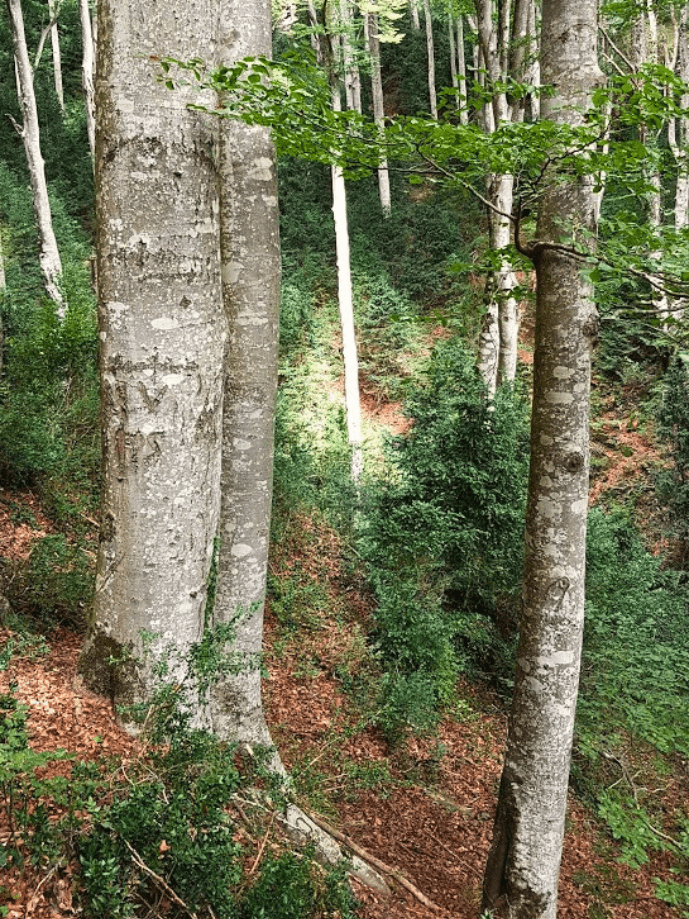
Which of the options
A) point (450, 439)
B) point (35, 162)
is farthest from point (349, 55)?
point (450, 439)

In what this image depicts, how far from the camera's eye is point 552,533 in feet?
11.9

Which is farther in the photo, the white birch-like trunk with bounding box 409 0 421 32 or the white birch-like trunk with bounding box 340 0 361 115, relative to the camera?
the white birch-like trunk with bounding box 409 0 421 32

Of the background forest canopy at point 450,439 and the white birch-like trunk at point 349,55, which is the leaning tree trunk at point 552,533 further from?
the white birch-like trunk at point 349,55

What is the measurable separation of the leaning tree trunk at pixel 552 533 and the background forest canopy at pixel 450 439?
0.42ft

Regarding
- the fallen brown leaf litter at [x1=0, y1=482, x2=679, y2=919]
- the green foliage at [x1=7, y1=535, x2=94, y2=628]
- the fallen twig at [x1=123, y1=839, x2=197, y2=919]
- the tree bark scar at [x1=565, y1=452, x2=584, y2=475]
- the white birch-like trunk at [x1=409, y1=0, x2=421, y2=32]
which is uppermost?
the white birch-like trunk at [x1=409, y1=0, x2=421, y2=32]

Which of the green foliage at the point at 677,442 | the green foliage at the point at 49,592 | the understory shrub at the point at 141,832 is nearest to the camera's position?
the understory shrub at the point at 141,832

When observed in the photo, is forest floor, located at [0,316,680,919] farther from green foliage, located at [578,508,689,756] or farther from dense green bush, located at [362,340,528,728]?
green foliage, located at [578,508,689,756]

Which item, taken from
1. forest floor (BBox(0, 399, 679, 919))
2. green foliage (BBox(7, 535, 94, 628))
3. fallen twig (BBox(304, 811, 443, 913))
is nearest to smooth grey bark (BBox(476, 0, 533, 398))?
forest floor (BBox(0, 399, 679, 919))

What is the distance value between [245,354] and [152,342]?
4.17 feet

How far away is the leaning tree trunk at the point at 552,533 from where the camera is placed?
3428 millimetres

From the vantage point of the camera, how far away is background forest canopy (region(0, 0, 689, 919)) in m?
2.92

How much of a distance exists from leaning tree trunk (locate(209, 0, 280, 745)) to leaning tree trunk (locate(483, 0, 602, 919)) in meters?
1.70

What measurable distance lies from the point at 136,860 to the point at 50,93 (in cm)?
2696

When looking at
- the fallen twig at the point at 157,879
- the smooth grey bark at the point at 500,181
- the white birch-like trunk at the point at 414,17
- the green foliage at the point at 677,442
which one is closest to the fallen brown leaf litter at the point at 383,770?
the fallen twig at the point at 157,879
